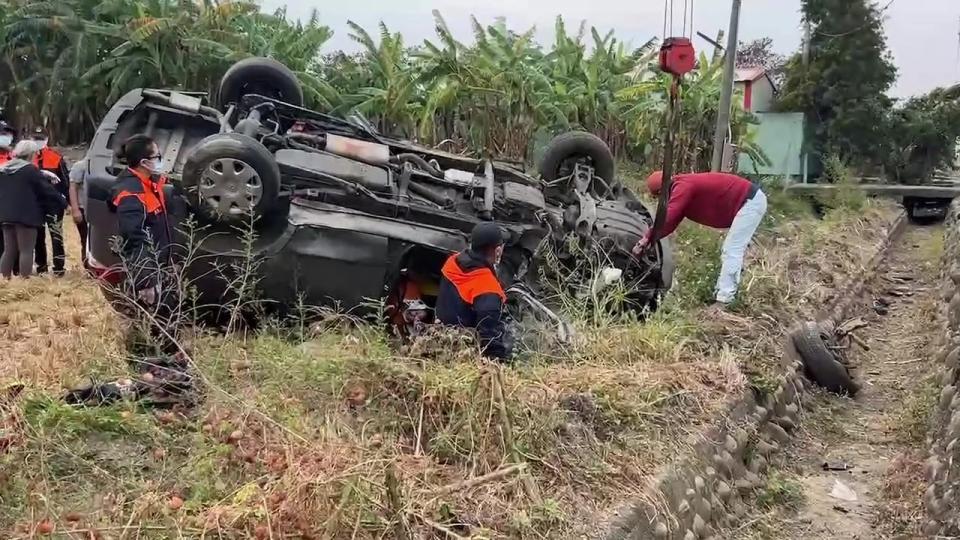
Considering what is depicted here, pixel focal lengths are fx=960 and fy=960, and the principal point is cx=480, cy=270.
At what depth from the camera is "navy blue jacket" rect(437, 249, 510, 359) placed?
5.45 m

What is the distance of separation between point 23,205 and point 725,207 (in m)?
5.95

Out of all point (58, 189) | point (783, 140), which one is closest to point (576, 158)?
point (58, 189)

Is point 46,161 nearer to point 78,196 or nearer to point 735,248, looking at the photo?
point 78,196

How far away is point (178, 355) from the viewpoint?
4.76 meters

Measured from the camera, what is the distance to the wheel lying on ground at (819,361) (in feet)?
26.0

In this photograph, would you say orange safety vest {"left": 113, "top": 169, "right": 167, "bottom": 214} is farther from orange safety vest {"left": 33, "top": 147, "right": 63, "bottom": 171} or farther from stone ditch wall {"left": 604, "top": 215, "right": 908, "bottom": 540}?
orange safety vest {"left": 33, "top": 147, "right": 63, "bottom": 171}

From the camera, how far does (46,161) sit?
8.91 m

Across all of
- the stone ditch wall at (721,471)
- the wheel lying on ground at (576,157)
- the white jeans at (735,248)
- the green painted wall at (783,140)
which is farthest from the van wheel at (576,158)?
the green painted wall at (783,140)

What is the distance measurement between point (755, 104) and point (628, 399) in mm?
24494

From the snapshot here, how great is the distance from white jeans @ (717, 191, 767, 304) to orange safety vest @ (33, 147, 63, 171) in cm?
609

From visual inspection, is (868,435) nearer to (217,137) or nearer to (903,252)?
(217,137)

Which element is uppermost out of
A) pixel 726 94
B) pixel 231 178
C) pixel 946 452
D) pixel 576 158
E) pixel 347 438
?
pixel 726 94

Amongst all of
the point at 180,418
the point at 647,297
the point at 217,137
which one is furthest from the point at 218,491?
the point at 647,297

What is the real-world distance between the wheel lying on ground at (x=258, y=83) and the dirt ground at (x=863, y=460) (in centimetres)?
507
